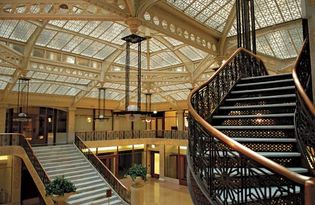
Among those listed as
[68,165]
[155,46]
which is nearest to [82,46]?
[155,46]

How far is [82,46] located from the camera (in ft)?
44.8

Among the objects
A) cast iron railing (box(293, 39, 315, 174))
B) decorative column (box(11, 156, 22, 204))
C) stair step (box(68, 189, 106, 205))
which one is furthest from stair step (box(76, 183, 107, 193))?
cast iron railing (box(293, 39, 315, 174))

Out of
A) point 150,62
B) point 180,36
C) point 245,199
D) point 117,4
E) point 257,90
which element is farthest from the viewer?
point 150,62

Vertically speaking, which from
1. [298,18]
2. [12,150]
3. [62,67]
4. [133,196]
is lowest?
[133,196]

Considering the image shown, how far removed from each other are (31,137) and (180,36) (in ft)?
43.9

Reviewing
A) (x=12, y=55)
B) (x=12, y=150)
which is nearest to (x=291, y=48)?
(x=12, y=55)

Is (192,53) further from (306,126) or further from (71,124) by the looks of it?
(306,126)

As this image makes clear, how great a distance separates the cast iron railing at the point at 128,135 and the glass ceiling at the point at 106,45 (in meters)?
3.08

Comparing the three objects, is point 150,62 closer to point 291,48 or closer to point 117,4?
point 291,48

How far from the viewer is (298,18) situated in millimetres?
9656

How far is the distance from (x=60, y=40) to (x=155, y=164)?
1288cm

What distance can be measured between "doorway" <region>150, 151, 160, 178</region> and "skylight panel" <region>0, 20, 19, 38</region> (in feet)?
46.8

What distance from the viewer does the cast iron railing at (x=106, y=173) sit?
12.3 m

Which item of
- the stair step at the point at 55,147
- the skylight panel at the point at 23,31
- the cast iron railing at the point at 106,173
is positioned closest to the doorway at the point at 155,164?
the cast iron railing at the point at 106,173
